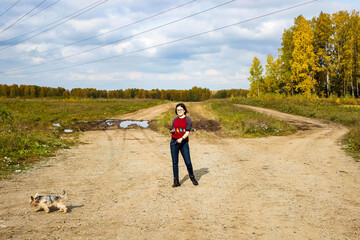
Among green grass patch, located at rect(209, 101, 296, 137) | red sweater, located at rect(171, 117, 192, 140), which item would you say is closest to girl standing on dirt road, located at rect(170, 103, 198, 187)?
red sweater, located at rect(171, 117, 192, 140)

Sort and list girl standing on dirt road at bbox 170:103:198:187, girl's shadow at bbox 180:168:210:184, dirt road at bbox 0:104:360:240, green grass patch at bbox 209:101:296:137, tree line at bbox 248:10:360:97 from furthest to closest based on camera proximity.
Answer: tree line at bbox 248:10:360:97, green grass patch at bbox 209:101:296:137, girl's shadow at bbox 180:168:210:184, girl standing on dirt road at bbox 170:103:198:187, dirt road at bbox 0:104:360:240

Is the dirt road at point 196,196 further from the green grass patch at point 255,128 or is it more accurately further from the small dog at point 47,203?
the green grass patch at point 255,128

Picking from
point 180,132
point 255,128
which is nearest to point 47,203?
point 180,132

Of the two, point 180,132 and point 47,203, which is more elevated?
point 180,132

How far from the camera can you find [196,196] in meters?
6.02

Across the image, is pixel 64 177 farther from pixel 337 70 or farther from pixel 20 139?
pixel 337 70

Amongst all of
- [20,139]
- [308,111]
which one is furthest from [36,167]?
[308,111]

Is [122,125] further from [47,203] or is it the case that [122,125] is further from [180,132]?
[47,203]

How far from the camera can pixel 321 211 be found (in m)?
5.02

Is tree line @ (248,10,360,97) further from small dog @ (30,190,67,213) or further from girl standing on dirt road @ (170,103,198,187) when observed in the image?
small dog @ (30,190,67,213)

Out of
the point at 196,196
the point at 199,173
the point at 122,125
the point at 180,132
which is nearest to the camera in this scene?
the point at 196,196

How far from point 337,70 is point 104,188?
146ft

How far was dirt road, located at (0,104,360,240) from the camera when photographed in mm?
4238

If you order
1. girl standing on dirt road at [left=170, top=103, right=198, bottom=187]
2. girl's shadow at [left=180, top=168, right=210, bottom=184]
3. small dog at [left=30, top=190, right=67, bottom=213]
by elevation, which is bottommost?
girl's shadow at [left=180, top=168, right=210, bottom=184]
